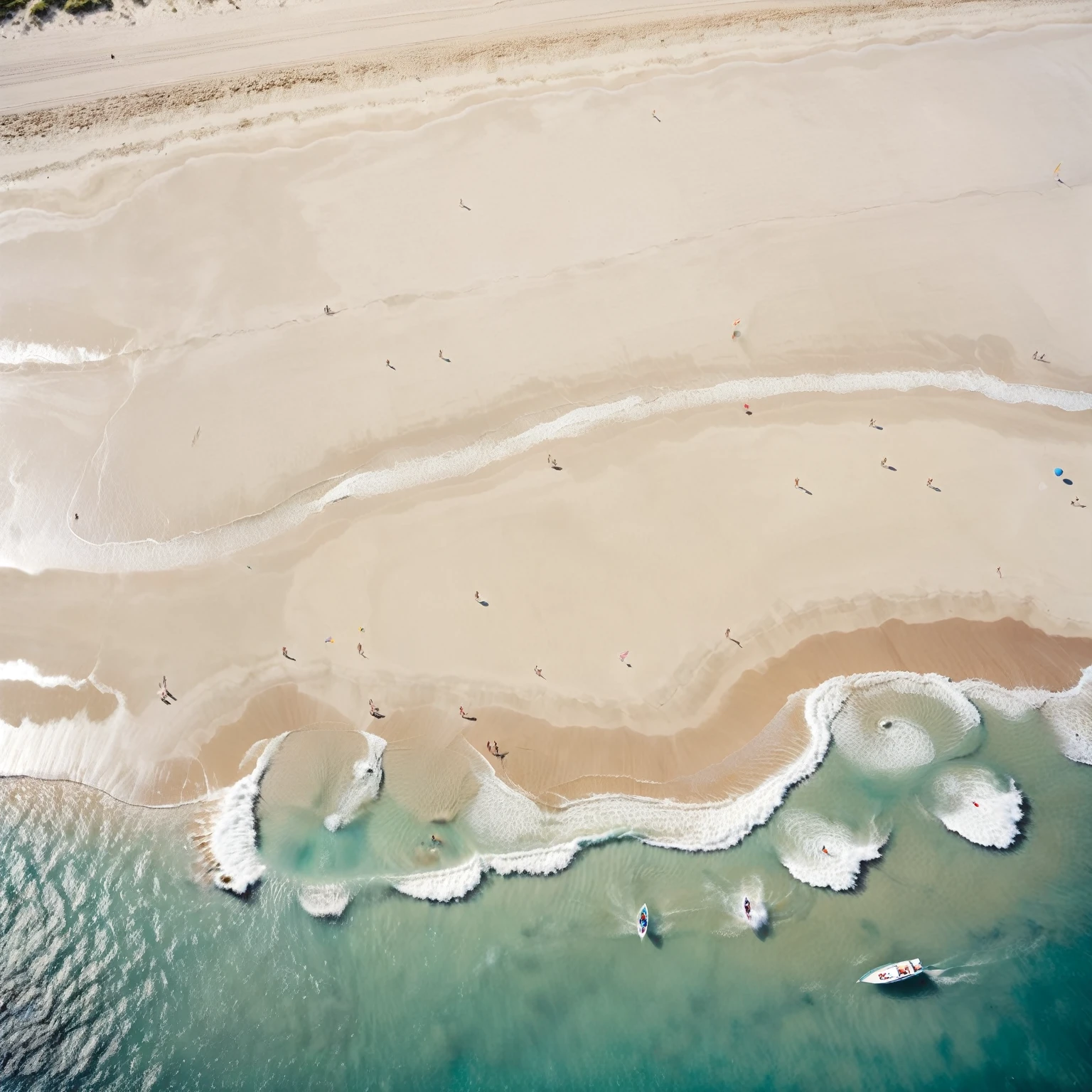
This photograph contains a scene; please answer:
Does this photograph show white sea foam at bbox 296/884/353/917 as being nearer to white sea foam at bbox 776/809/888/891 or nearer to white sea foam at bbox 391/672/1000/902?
white sea foam at bbox 391/672/1000/902

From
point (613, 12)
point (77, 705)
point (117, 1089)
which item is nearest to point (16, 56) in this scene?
point (613, 12)

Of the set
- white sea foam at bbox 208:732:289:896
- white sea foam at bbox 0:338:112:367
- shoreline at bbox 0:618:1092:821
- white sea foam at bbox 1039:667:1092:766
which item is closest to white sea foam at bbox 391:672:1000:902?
shoreline at bbox 0:618:1092:821

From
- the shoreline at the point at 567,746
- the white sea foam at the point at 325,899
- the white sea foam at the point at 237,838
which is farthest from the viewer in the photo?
the shoreline at the point at 567,746

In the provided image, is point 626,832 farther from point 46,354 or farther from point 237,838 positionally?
point 46,354

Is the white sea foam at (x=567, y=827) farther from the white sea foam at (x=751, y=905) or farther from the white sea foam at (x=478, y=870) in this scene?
the white sea foam at (x=751, y=905)

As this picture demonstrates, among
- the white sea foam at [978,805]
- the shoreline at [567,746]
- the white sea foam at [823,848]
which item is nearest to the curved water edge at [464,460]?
the shoreline at [567,746]

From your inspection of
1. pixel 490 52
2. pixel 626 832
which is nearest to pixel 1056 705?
pixel 626 832

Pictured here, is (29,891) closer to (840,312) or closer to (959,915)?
(959,915)
